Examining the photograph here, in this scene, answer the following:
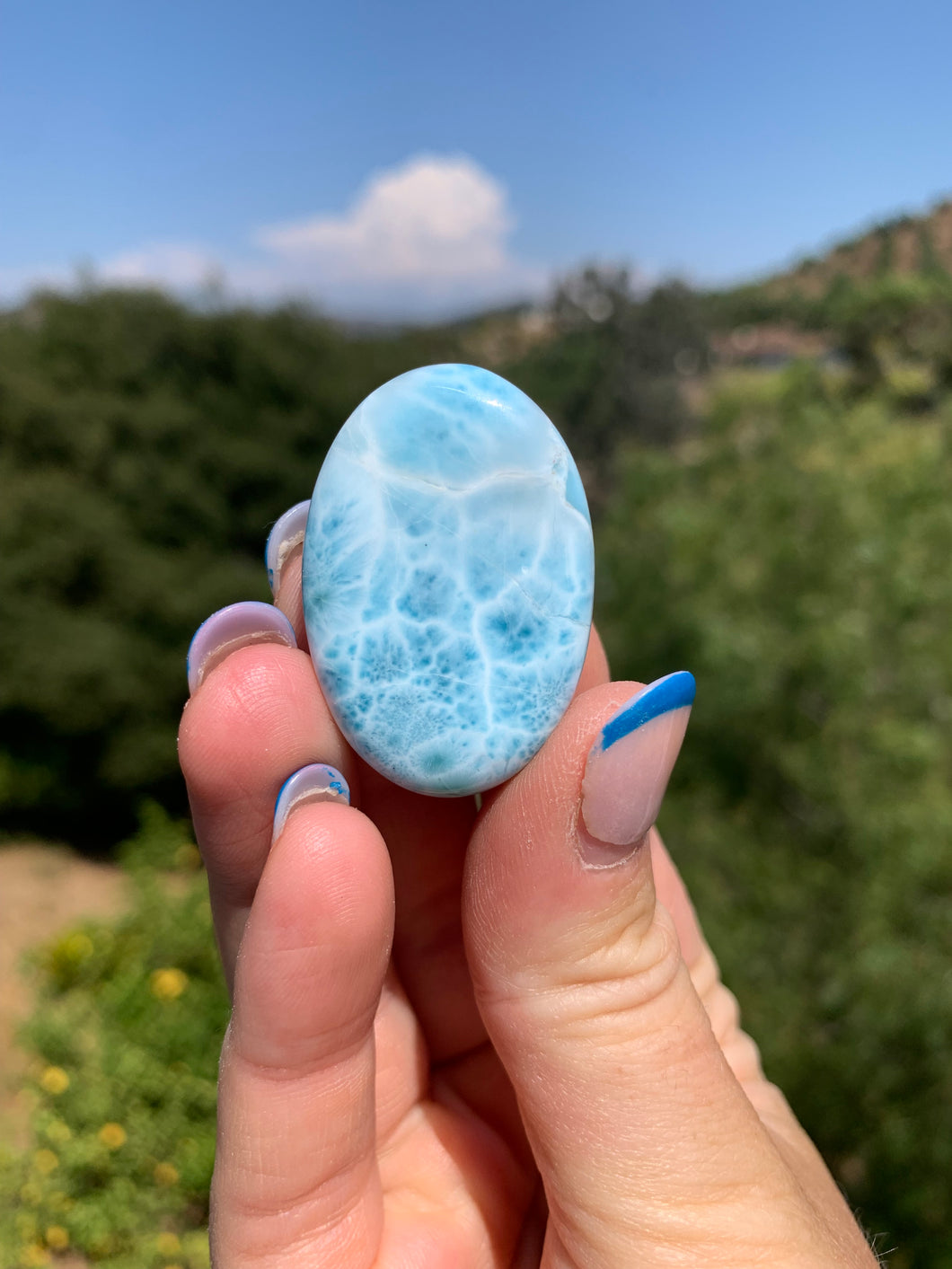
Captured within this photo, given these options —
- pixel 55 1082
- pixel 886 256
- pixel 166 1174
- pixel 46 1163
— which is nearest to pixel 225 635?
pixel 166 1174

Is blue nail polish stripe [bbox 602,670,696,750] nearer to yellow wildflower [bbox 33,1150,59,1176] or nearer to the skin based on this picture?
the skin

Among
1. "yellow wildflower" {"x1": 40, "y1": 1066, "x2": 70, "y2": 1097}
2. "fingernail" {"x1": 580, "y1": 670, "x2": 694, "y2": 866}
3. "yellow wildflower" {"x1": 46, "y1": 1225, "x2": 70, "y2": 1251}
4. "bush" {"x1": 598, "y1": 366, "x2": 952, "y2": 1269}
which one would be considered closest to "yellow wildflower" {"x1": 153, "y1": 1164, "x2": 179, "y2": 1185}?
"yellow wildflower" {"x1": 46, "y1": 1225, "x2": 70, "y2": 1251}

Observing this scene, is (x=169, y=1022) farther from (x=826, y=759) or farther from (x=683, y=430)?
(x=683, y=430)

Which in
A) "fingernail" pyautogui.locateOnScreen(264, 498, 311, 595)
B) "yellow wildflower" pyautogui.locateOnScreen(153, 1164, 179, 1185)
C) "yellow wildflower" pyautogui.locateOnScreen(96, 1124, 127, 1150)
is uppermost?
"fingernail" pyautogui.locateOnScreen(264, 498, 311, 595)

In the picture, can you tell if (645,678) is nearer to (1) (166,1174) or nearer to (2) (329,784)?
(1) (166,1174)

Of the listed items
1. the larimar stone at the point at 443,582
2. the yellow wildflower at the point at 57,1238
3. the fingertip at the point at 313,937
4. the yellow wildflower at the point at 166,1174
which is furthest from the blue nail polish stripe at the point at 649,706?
the yellow wildflower at the point at 57,1238

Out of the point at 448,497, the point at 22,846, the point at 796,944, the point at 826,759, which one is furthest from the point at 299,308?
the point at 448,497
